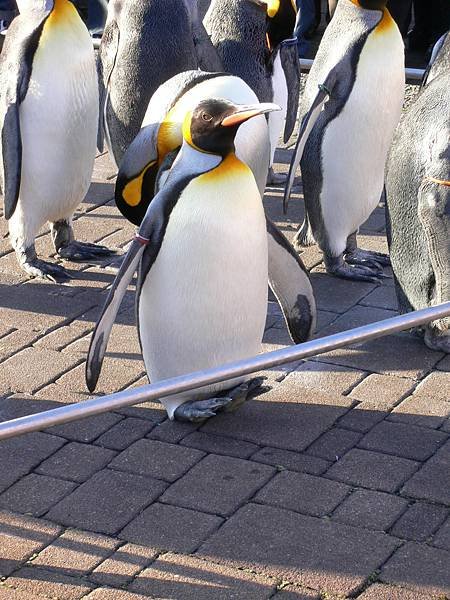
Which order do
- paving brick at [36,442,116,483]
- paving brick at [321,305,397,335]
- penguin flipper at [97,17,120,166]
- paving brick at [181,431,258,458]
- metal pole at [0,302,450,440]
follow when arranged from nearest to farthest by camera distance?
metal pole at [0,302,450,440] → paving brick at [36,442,116,483] → paving brick at [181,431,258,458] → paving brick at [321,305,397,335] → penguin flipper at [97,17,120,166]

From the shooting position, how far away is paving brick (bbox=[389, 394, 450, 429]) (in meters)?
3.37

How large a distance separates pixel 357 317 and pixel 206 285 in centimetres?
98

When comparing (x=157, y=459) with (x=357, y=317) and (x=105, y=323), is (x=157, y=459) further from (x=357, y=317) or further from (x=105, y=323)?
(x=357, y=317)

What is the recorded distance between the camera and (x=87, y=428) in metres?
3.36

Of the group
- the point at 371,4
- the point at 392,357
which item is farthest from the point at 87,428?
the point at 371,4

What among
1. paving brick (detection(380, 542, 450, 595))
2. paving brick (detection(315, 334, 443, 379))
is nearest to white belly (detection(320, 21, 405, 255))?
paving brick (detection(315, 334, 443, 379))

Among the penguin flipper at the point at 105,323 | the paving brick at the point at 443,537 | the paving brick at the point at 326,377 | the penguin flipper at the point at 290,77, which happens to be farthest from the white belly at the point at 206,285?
the penguin flipper at the point at 290,77

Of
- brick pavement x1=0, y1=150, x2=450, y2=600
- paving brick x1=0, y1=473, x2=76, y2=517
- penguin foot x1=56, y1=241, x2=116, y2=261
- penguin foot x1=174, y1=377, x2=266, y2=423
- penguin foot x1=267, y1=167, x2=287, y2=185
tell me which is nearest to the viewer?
brick pavement x1=0, y1=150, x2=450, y2=600

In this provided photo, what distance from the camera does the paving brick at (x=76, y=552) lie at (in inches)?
105

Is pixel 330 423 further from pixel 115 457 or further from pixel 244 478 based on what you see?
pixel 115 457

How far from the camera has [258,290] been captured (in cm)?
341

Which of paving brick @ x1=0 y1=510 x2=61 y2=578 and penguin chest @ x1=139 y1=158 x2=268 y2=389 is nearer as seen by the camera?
paving brick @ x1=0 y1=510 x2=61 y2=578

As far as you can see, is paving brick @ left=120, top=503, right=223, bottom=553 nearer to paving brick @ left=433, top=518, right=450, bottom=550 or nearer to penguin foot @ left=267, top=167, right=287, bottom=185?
paving brick @ left=433, top=518, right=450, bottom=550

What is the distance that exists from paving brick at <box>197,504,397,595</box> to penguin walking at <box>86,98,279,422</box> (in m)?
0.57
